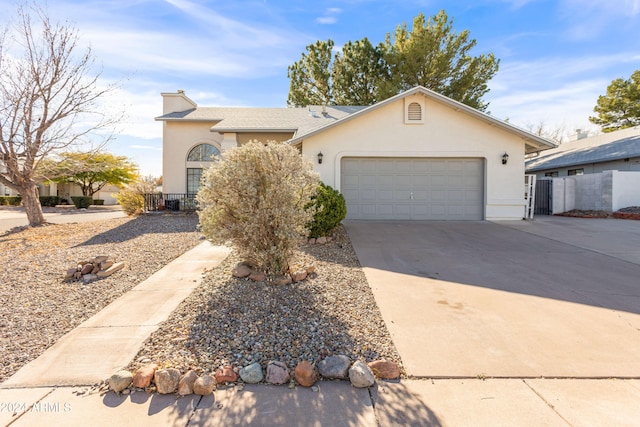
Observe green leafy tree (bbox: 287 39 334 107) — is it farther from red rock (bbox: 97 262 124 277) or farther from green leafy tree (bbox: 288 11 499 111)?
red rock (bbox: 97 262 124 277)

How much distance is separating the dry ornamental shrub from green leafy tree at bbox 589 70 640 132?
3344 cm

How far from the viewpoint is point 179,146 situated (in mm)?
17203

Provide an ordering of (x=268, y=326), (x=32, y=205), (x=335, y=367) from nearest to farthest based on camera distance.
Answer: (x=335, y=367), (x=268, y=326), (x=32, y=205)

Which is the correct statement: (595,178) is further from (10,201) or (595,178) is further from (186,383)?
(10,201)

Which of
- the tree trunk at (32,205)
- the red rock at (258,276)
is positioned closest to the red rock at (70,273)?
the red rock at (258,276)

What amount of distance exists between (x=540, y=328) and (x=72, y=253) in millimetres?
8993

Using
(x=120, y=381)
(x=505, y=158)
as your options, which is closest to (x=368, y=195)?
(x=505, y=158)

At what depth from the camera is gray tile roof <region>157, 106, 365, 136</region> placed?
1485 centimetres

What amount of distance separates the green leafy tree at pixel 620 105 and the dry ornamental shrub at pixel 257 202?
110 feet

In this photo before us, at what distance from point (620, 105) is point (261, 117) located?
98.1 feet

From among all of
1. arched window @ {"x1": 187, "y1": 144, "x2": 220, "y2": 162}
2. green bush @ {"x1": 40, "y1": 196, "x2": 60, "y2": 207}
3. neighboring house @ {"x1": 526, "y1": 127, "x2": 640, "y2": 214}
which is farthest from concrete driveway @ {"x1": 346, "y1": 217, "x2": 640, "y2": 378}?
green bush @ {"x1": 40, "y1": 196, "x2": 60, "y2": 207}

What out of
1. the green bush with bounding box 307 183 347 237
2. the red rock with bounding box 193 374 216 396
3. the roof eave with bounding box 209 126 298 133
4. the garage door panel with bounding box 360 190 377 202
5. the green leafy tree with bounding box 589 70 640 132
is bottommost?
the red rock with bounding box 193 374 216 396

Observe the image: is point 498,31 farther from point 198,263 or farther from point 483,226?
point 198,263

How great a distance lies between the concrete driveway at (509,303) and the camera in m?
2.93
